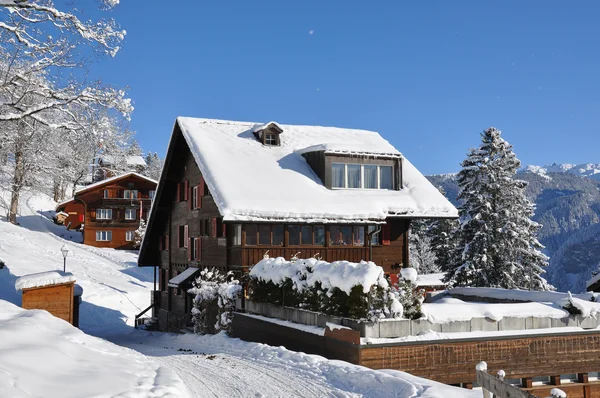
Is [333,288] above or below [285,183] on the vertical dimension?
below

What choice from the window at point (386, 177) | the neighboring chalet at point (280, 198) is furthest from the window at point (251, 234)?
the window at point (386, 177)

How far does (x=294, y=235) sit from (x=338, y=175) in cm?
450

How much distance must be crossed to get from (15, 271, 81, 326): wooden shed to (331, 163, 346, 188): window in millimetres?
14695

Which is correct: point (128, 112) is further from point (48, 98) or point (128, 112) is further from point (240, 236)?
point (240, 236)

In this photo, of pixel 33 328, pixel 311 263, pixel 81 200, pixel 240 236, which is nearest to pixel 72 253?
pixel 81 200

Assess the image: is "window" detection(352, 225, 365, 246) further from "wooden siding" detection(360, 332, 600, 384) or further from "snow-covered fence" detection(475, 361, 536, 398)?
"snow-covered fence" detection(475, 361, 536, 398)

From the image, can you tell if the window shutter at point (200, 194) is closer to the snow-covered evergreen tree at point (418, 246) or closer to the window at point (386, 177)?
the window at point (386, 177)

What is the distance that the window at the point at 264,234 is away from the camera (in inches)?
1035

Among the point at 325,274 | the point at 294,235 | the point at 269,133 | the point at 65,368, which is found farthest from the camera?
the point at 269,133

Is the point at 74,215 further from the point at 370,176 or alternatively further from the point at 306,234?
the point at 306,234

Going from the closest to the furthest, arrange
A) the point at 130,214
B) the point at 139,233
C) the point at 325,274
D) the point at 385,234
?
the point at 325,274
the point at 385,234
the point at 139,233
the point at 130,214

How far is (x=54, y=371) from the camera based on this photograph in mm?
8406

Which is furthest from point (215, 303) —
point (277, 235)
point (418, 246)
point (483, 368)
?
point (418, 246)

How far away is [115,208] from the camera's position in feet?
222
